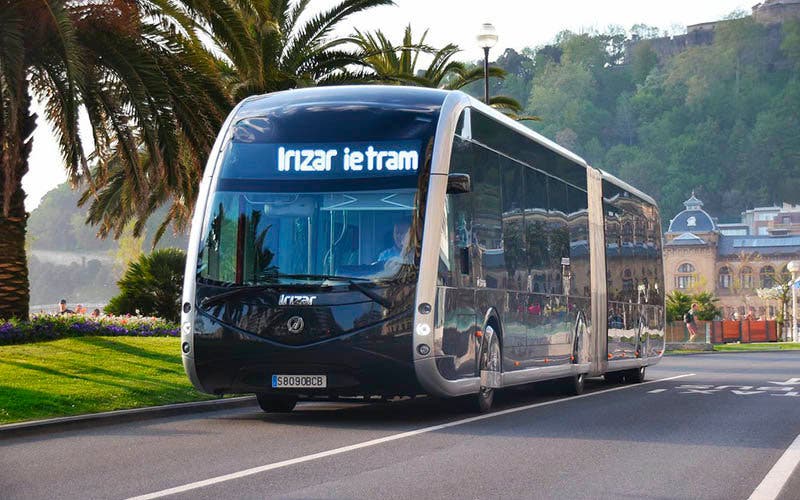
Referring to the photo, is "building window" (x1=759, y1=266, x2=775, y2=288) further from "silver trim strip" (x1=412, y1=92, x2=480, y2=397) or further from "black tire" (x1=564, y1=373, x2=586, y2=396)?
"silver trim strip" (x1=412, y1=92, x2=480, y2=397)

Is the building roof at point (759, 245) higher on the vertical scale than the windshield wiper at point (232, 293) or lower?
higher

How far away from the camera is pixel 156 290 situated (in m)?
32.6

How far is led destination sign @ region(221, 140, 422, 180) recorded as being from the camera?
13.6m

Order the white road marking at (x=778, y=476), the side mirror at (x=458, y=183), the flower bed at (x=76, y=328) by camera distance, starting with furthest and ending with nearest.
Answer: the flower bed at (x=76, y=328) → the side mirror at (x=458, y=183) → the white road marking at (x=778, y=476)

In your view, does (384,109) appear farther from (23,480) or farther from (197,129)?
(197,129)

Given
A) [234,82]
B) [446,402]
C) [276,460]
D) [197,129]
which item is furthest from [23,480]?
[234,82]

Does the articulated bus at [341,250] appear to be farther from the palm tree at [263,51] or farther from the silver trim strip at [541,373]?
the palm tree at [263,51]

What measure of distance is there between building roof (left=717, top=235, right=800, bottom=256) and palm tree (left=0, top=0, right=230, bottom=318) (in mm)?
142099

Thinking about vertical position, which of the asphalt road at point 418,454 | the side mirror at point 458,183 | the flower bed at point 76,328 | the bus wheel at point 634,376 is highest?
the side mirror at point 458,183

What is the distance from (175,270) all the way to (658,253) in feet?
38.7

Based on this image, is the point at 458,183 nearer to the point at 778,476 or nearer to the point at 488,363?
the point at 488,363

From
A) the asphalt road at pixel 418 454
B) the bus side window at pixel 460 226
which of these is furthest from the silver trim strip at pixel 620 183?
the bus side window at pixel 460 226

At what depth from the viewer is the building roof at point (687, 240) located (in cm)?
15812

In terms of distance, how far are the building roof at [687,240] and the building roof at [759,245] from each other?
345cm
